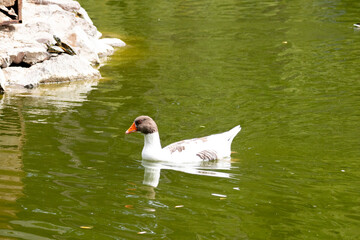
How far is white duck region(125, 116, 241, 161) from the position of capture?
975 cm

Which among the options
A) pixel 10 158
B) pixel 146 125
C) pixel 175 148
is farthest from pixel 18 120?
pixel 175 148

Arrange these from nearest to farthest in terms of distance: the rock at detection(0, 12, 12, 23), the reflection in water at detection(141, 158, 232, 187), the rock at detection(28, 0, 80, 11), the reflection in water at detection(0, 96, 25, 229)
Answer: the reflection in water at detection(0, 96, 25, 229), the reflection in water at detection(141, 158, 232, 187), the rock at detection(0, 12, 12, 23), the rock at detection(28, 0, 80, 11)

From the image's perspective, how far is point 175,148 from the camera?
9820mm

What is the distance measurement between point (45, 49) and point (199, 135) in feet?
24.4

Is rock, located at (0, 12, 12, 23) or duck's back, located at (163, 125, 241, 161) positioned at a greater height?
rock, located at (0, 12, 12, 23)

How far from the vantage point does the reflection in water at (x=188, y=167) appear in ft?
30.0

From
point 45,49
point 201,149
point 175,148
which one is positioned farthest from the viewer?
point 45,49

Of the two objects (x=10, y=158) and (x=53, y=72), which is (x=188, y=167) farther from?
(x=53, y=72)

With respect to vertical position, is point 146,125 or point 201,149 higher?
point 146,125

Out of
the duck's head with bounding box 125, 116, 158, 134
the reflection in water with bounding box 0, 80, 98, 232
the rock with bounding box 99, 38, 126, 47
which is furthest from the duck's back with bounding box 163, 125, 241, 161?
the rock with bounding box 99, 38, 126, 47

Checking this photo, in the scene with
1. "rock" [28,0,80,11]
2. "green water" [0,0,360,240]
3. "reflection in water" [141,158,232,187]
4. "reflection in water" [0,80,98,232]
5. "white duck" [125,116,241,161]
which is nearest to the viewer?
"green water" [0,0,360,240]

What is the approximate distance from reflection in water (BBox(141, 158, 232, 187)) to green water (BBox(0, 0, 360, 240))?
0.05 metres

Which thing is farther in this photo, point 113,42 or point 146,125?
point 113,42

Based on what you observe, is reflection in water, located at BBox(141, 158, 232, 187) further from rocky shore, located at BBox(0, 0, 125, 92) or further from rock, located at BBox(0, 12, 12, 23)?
rock, located at BBox(0, 12, 12, 23)
